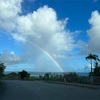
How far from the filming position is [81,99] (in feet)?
67.4

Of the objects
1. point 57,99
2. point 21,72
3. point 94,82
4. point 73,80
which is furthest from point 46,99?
point 21,72

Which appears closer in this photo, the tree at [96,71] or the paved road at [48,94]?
the paved road at [48,94]

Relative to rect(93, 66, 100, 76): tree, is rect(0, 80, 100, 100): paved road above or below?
below

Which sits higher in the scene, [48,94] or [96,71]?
[96,71]

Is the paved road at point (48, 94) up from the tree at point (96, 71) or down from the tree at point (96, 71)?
down

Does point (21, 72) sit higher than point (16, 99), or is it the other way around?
point (21, 72)

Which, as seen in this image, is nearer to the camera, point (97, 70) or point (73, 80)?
point (97, 70)

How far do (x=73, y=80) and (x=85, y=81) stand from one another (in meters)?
5.41

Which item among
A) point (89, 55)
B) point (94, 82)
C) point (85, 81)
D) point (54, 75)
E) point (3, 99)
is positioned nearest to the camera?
point (3, 99)

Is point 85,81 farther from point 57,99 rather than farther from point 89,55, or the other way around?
point 57,99

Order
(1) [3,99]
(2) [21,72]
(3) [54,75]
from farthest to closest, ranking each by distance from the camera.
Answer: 1. (2) [21,72]
2. (3) [54,75]
3. (1) [3,99]

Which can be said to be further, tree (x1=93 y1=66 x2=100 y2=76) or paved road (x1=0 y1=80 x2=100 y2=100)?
tree (x1=93 y1=66 x2=100 y2=76)

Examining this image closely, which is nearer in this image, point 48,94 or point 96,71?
point 48,94

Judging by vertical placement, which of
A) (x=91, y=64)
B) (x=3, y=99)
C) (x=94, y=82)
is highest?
(x=91, y=64)
